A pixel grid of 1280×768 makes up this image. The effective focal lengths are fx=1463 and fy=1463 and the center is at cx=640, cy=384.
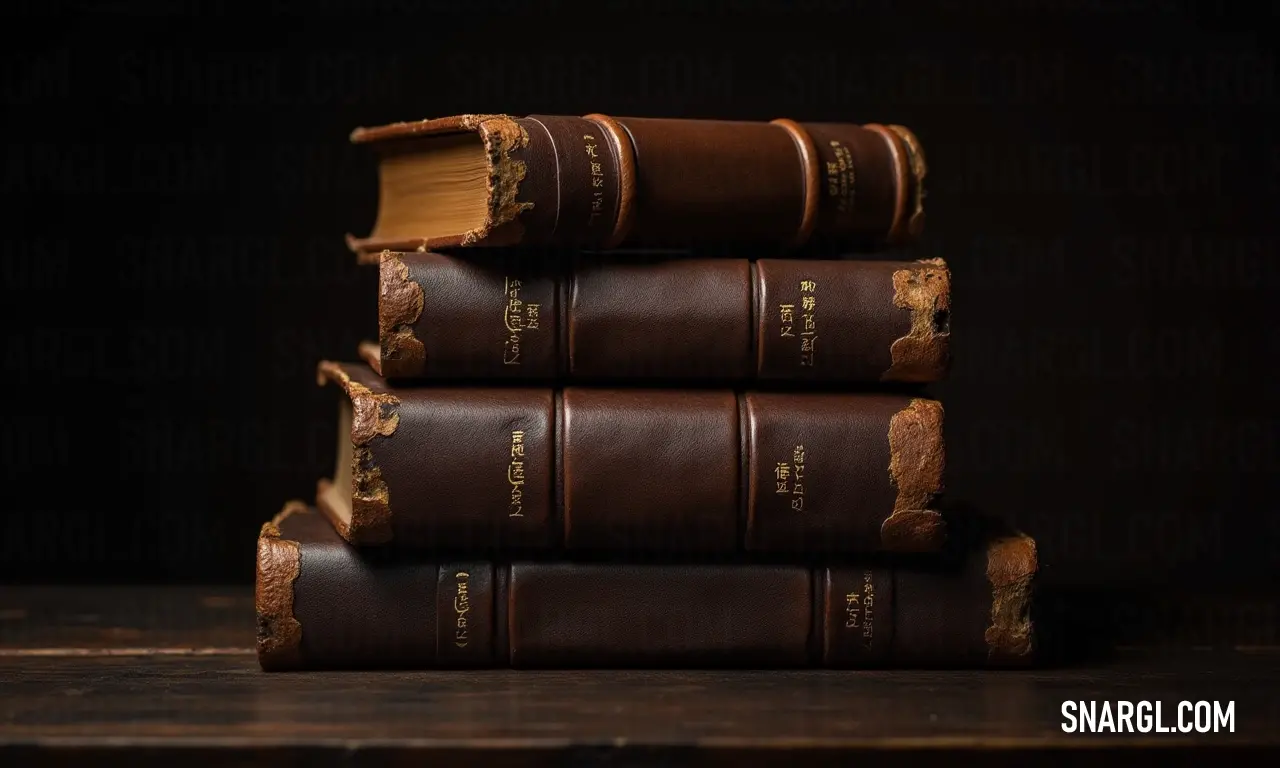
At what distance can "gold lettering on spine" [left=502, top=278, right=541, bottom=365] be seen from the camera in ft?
4.51

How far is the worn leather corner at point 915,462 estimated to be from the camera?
138 centimetres

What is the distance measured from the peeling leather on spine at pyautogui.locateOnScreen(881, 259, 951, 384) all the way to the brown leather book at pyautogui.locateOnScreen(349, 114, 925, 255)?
0.09 m

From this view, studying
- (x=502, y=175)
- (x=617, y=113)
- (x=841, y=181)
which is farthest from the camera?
(x=617, y=113)

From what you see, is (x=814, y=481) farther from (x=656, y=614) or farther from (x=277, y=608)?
(x=277, y=608)

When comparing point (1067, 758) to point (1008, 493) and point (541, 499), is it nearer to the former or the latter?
point (541, 499)

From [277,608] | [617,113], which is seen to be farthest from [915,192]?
[617,113]

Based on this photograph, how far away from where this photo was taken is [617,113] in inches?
90.8

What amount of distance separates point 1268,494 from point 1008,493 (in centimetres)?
42

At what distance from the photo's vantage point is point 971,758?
44.9 inches

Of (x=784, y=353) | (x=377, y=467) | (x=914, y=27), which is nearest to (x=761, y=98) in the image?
(x=914, y=27)

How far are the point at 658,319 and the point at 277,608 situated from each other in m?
0.45

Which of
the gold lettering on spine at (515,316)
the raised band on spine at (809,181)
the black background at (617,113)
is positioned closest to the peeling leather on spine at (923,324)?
the raised band on spine at (809,181)

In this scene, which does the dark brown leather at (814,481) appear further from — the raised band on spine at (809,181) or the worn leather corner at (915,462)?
the raised band on spine at (809,181)

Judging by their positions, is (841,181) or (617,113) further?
(617,113)
